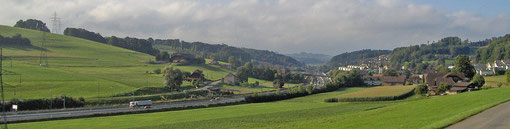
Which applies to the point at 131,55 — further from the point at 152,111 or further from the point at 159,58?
the point at 152,111

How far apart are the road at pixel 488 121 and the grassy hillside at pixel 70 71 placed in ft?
223

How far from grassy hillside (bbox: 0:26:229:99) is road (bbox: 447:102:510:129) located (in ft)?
223

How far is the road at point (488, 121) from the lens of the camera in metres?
21.8

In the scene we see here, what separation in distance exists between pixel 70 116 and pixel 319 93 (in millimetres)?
62568

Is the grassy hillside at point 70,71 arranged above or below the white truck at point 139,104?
above

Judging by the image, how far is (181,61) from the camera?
168m

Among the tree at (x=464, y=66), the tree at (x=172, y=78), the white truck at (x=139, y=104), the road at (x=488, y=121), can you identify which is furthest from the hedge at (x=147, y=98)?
the tree at (x=464, y=66)

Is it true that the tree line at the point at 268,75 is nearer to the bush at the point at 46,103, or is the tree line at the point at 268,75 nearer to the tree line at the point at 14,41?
the tree line at the point at 14,41

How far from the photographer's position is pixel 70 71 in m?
107

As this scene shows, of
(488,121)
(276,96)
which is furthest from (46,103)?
(488,121)

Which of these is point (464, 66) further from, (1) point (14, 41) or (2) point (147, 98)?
(1) point (14, 41)

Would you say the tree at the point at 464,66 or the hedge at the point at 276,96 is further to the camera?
the tree at the point at 464,66

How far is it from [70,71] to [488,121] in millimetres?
103495

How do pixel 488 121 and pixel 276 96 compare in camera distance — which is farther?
pixel 276 96
